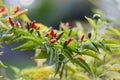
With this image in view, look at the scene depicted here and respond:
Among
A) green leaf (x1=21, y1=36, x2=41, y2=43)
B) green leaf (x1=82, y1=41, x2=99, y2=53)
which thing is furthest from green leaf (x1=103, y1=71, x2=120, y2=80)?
green leaf (x1=21, y1=36, x2=41, y2=43)

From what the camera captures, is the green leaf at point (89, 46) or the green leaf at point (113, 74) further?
the green leaf at point (113, 74)

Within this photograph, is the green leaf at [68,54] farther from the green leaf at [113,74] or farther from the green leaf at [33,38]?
the green leaf at [113,74]

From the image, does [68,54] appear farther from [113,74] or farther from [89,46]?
[113,74]

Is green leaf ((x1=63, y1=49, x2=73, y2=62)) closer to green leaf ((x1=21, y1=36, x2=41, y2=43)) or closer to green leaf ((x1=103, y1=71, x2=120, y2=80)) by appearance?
green leaf ((x1=21, y1=36, x2=41, y2=43))

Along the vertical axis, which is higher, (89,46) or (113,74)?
(89,46)

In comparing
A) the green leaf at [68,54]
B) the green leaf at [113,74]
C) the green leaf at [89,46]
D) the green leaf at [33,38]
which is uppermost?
the green leaf at [33,38]

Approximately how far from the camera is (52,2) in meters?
10.3

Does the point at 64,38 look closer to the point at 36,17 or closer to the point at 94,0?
the point at 94,0

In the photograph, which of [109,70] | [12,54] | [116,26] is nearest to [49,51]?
[109,70]

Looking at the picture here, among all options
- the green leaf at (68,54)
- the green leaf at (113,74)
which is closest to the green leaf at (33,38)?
the green leaf at (68,54)

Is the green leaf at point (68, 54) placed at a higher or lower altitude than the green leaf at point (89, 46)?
lower

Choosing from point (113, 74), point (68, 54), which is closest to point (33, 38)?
point (68, 54)

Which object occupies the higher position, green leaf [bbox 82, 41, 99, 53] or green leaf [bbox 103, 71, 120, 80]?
green leaf [bbox 82, 41, 99, 53]

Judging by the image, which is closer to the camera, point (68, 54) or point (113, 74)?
point (68, 54)
